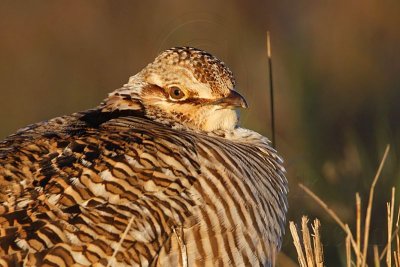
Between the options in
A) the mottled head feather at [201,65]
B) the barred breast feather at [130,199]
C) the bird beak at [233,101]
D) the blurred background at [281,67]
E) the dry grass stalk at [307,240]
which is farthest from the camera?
the blurred background at [281,67]

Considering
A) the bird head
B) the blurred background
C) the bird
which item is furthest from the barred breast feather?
the blurred background

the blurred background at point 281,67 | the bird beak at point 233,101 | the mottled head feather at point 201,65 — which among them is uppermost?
the mottled head feather at point 201,65

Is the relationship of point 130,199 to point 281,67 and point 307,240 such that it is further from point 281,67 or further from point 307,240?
point 281,67

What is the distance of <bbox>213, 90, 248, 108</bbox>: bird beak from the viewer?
6.07 meters

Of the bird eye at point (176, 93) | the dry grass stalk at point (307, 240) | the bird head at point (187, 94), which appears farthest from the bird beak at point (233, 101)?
the dry grass stalk at point (307, 240)

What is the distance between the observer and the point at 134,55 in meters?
12.9

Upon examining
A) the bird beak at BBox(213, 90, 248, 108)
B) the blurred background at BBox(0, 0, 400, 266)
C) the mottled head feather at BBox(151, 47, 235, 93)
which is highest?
the mottled head feather at BBox(151, 47, 235, 93)

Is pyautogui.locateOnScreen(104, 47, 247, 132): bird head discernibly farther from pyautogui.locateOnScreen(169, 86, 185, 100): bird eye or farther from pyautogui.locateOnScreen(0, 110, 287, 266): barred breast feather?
pyautogui.locateOnScreen(0, 110, 287, 266): barred breast feather

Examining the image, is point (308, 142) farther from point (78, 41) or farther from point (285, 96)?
point (78, 41)

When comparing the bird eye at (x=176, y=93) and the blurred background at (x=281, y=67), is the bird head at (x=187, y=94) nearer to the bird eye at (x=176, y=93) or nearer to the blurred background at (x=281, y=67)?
the bird eye at (x=176, y=93)

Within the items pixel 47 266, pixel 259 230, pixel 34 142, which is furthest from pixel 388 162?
pixel 47 266

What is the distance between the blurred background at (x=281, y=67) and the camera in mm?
7719

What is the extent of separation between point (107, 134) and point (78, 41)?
7.71 m

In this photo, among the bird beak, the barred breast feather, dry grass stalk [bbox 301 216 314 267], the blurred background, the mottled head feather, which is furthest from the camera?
the blurred background
